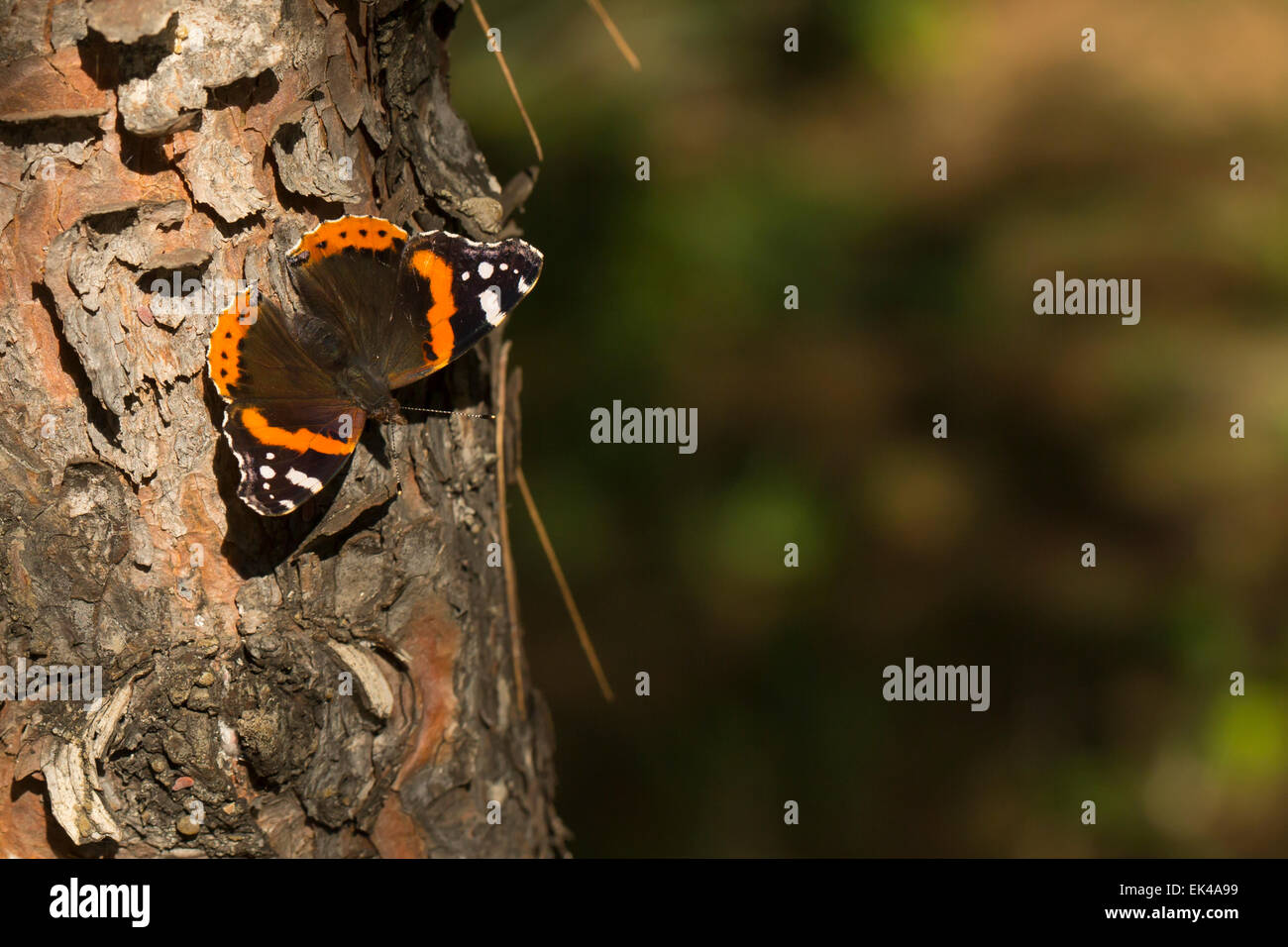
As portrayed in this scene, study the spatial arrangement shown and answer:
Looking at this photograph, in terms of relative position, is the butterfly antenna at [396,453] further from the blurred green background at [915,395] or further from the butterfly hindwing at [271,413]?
the blurred green background at [915,395]

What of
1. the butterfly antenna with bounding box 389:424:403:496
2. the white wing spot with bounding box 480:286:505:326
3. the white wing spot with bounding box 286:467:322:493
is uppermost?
the white wing spot with bounding box 480:286:505:326

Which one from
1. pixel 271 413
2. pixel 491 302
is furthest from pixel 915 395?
pixel 271 413

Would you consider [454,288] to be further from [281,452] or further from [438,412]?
[281,452]

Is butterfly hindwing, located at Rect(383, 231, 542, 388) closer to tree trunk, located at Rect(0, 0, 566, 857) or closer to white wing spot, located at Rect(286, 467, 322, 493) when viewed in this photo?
tree trunk, located at Rect(0, 0, 566, 857)

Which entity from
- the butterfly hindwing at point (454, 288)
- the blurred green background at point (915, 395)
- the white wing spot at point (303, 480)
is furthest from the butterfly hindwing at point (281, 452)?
the blurred green background at point (915, 395)

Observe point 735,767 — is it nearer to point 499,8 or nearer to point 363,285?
point 363,285

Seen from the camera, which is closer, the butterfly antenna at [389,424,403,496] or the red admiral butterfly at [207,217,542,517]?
the red admiral butterfly at [207,217,542,517]

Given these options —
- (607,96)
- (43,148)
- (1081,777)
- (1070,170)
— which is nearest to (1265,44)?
(1070,170)

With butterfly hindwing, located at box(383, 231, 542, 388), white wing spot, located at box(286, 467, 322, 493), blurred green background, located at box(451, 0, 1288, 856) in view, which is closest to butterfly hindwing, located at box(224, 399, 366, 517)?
white wing spot, located at box(286, 467, 322, 493)
